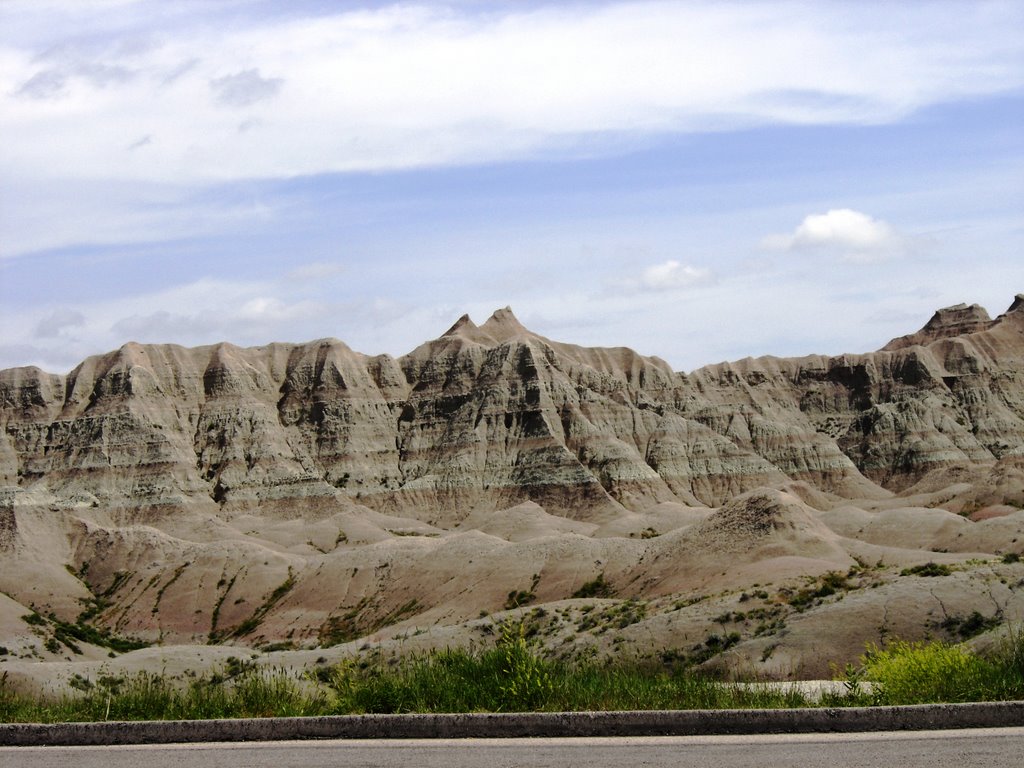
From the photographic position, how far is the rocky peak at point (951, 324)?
18288 centimetres

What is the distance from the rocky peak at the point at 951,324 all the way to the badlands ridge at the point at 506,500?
46cm

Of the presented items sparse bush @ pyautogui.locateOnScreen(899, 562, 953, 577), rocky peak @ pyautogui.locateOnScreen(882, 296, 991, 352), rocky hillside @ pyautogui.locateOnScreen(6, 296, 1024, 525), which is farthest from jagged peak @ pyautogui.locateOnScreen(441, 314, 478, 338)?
sparse bush @ pyautogui.locateOnScreen(899, 562, 953, 577)

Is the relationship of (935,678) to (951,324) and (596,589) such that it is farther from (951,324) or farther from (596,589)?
(951,324)

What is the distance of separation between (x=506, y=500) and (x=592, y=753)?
113 metres

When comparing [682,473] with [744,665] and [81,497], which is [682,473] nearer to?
[81,497]

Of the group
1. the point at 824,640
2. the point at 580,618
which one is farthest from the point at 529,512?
the point at 824,640

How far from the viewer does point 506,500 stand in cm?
12531

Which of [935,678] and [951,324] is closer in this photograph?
[935,678]

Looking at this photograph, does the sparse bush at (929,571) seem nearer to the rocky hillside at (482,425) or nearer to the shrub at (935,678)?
the shrub at (935,678)

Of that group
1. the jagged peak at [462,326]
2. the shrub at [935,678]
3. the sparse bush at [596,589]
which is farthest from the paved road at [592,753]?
the jagged peak at [462,326]

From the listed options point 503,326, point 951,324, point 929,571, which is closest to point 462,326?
point 503,326

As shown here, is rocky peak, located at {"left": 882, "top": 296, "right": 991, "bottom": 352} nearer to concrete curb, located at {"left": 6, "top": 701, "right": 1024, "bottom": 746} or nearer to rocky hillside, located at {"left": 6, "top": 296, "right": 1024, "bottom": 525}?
rocky hillside, located at {"left": 6, "top": 296, "right": 1024, "bottom": 525}

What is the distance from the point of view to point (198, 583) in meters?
87.1

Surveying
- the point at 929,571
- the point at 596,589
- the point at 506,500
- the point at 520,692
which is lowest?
the point at 596,589
